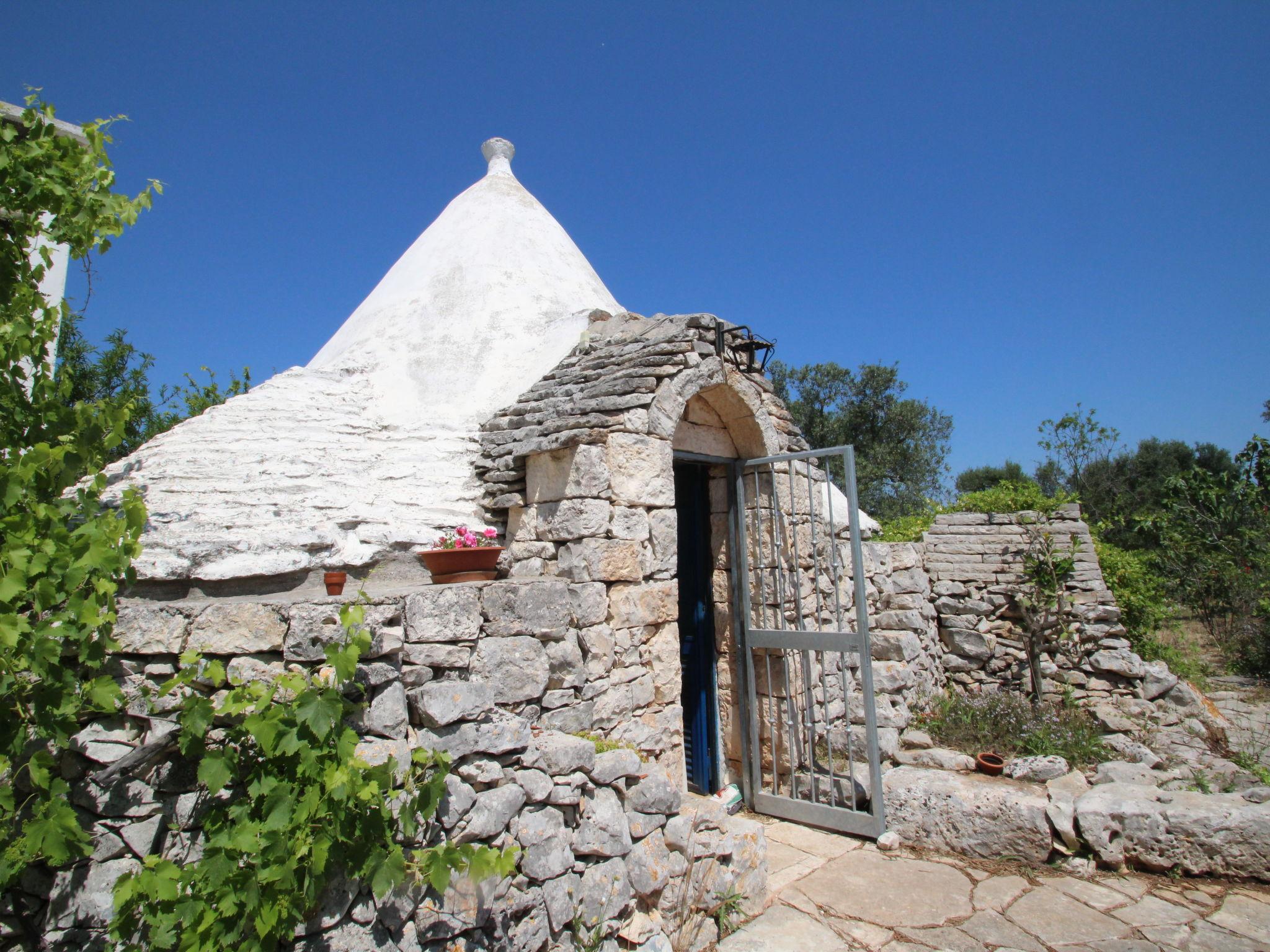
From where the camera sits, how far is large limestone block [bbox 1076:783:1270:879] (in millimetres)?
3779

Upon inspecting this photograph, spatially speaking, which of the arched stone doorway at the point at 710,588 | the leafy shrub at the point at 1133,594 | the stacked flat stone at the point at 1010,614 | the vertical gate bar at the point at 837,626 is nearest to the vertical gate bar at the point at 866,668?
the vertical gate bar at the point at 837,626

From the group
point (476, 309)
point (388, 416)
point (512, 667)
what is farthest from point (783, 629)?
point (476, 309)

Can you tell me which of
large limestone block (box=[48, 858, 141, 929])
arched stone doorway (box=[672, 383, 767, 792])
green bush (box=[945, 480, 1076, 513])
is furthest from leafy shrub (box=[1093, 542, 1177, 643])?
large limestone block (box=[48, 858, 141, 929])

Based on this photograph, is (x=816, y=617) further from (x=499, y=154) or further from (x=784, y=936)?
(x=499, y=154)

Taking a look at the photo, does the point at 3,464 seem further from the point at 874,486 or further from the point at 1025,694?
the point at 874,486

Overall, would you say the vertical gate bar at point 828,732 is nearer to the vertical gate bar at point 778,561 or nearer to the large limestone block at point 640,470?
the vertical gate bar at point 778,561

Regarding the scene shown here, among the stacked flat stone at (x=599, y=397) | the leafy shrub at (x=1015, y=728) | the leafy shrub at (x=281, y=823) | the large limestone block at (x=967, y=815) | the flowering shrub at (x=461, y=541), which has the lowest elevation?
the large limestone block at (x=967, y=815)

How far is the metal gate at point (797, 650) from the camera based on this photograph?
190 inches

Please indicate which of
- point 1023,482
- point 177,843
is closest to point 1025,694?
point 1023,482

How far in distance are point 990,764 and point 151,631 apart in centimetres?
540

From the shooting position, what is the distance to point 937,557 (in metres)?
7.50

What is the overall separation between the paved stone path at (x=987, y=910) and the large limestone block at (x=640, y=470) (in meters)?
2.32

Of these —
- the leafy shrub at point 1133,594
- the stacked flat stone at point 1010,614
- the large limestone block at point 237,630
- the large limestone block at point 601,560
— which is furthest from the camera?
the leafy shrub at point 1133,594

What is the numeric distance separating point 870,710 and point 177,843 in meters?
3.84
